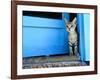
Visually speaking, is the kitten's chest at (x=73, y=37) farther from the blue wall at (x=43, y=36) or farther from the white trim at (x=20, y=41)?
the white trim at (x=20, y=41)

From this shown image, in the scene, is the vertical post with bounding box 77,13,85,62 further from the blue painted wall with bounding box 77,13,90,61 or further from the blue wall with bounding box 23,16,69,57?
the blue wall with bounding box 23,16,69,57

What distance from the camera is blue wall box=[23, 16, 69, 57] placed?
183cm

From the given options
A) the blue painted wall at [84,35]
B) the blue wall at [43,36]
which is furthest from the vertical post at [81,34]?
→ the blue wall at [43,36]

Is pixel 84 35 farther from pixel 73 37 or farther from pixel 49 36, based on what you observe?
pixel 49 36

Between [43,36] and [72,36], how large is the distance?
28 cm

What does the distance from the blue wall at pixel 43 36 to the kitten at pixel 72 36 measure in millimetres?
40

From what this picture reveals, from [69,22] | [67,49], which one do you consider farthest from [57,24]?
[67,49]

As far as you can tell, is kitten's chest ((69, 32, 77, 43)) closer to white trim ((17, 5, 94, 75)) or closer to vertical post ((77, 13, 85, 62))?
vertical post ((77, 13, 85, 62))

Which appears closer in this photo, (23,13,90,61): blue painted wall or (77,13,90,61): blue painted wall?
(23,13,90,61): blue painted wall

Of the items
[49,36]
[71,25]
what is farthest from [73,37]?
[49,36]

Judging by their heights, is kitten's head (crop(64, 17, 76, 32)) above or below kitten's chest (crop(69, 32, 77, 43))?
above

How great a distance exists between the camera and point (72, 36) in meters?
1.96

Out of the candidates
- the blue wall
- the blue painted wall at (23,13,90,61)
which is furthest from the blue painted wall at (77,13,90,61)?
the blue wall

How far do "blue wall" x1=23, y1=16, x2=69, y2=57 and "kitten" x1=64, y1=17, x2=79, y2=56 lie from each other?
0.13 ft
